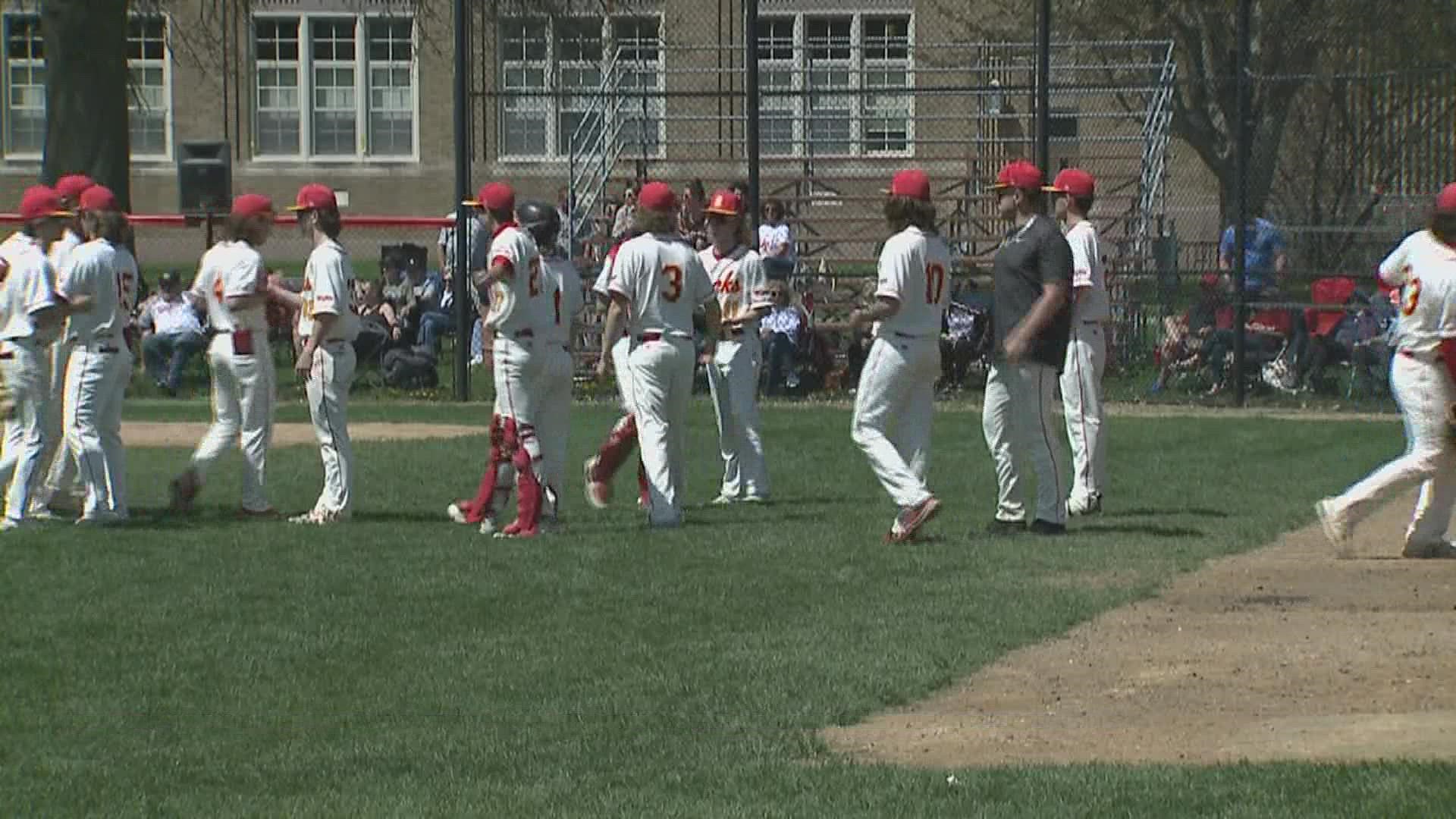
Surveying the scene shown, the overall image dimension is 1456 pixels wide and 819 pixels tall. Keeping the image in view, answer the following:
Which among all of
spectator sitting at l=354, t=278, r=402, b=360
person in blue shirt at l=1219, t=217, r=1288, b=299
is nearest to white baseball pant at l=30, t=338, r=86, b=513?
spectator sitting at l=354, t=278, r=402, b=360

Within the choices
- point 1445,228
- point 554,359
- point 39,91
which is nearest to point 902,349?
point 554,359

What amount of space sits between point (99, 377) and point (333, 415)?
142 cm

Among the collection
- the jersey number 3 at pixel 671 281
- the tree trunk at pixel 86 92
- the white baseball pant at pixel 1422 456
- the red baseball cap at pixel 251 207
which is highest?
the tree trunk at pixel 86 92

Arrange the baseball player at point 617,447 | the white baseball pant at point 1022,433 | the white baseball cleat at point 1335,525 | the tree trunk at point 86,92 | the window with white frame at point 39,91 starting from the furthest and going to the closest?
the window with white frame at point 39,91, the tree trunk at point 86,92, the baseball player at point 617,447, the white baseball pant at point 1022,433, the white baseball cleat at point 1335,525

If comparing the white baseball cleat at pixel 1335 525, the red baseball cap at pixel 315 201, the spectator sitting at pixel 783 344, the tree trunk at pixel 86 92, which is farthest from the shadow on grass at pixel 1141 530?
the tree trunk at pixel 86 92

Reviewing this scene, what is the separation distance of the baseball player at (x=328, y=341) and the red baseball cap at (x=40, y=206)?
1.35 meters

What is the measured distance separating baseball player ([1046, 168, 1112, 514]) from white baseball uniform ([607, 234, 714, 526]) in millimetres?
2235

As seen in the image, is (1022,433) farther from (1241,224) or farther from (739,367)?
(1241,224)

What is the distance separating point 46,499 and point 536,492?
11.2 feet

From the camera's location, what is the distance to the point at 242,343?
14.6 metres

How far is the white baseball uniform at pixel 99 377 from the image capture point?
1423cm

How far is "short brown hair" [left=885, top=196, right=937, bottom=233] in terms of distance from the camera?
13.2m

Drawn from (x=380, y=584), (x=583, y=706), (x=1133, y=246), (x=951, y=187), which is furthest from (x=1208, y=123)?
(x=583, y=706)

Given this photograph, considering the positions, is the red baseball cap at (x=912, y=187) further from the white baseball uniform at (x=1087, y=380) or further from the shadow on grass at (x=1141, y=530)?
the shadow on grass at (x=1141, y=530)
